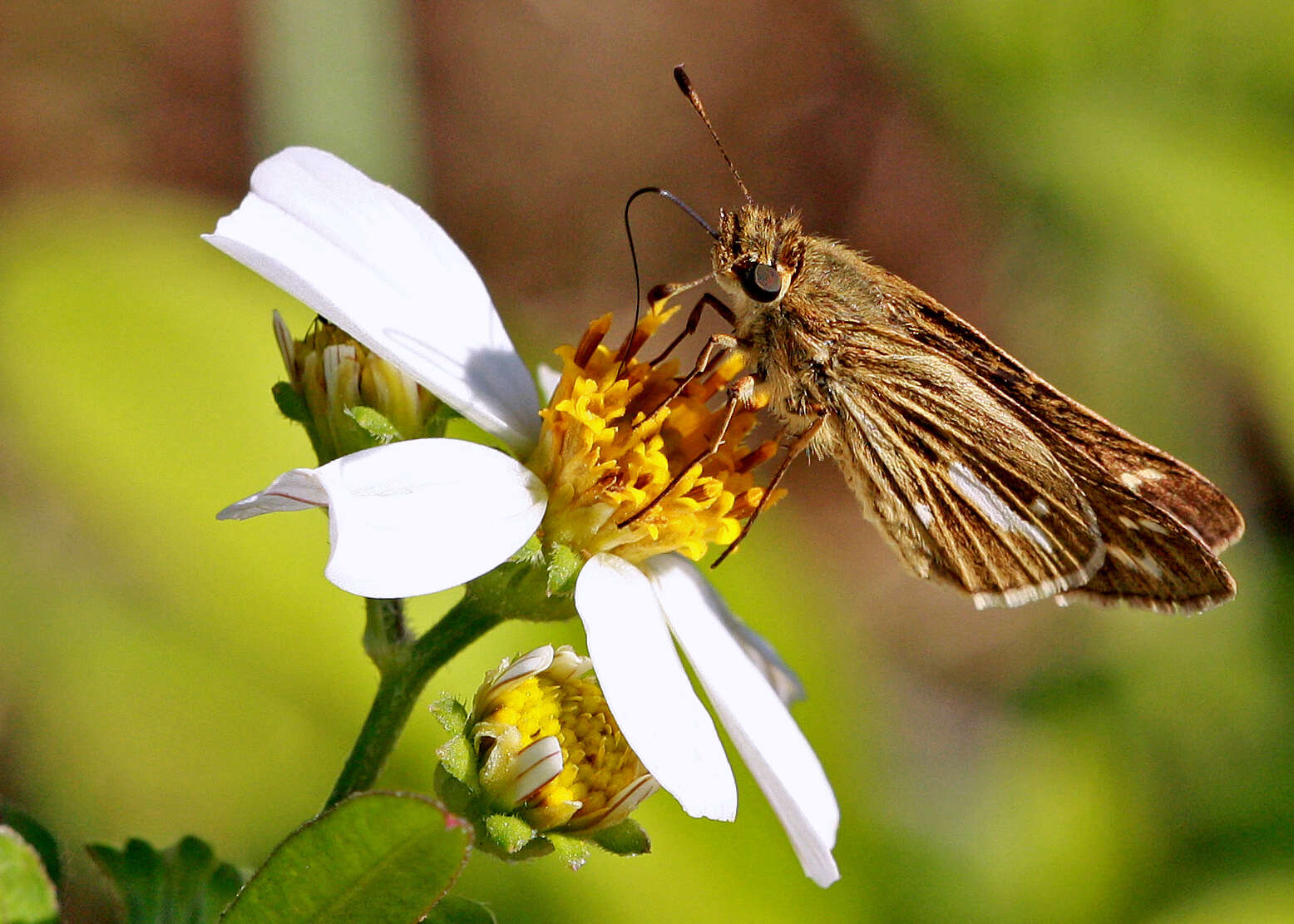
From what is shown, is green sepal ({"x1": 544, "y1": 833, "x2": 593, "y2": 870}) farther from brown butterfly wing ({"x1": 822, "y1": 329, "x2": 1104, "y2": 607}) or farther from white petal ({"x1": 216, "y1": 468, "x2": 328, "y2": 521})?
brown butterfly wing ({"x1": 822, "y1": 329, "x2": 1104, "y2": 607})

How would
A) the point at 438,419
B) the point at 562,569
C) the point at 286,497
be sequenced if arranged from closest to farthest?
the point at 286,497
the point at 562,569
the point at 438,419

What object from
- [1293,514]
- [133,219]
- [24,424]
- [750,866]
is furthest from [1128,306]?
[24,424]

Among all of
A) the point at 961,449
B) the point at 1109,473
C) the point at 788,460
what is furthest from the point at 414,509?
the point at 1109,473

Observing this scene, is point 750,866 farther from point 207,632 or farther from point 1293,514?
point 1293,514

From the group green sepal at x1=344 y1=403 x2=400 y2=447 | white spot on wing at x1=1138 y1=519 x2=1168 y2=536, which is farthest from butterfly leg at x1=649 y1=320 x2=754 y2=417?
white spot on wing at x1=1138 y1=519 x2=1168 y2=536

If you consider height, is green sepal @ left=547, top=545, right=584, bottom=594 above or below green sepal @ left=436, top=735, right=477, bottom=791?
above

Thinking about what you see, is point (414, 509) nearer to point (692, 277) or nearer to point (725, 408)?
point (725, 408)

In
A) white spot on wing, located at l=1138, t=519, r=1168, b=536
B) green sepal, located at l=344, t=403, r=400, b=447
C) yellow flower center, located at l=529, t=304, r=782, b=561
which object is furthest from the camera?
white spot on wing, located at l=1138, t=519, r=1168, b=536

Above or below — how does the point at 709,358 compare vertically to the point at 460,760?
above
